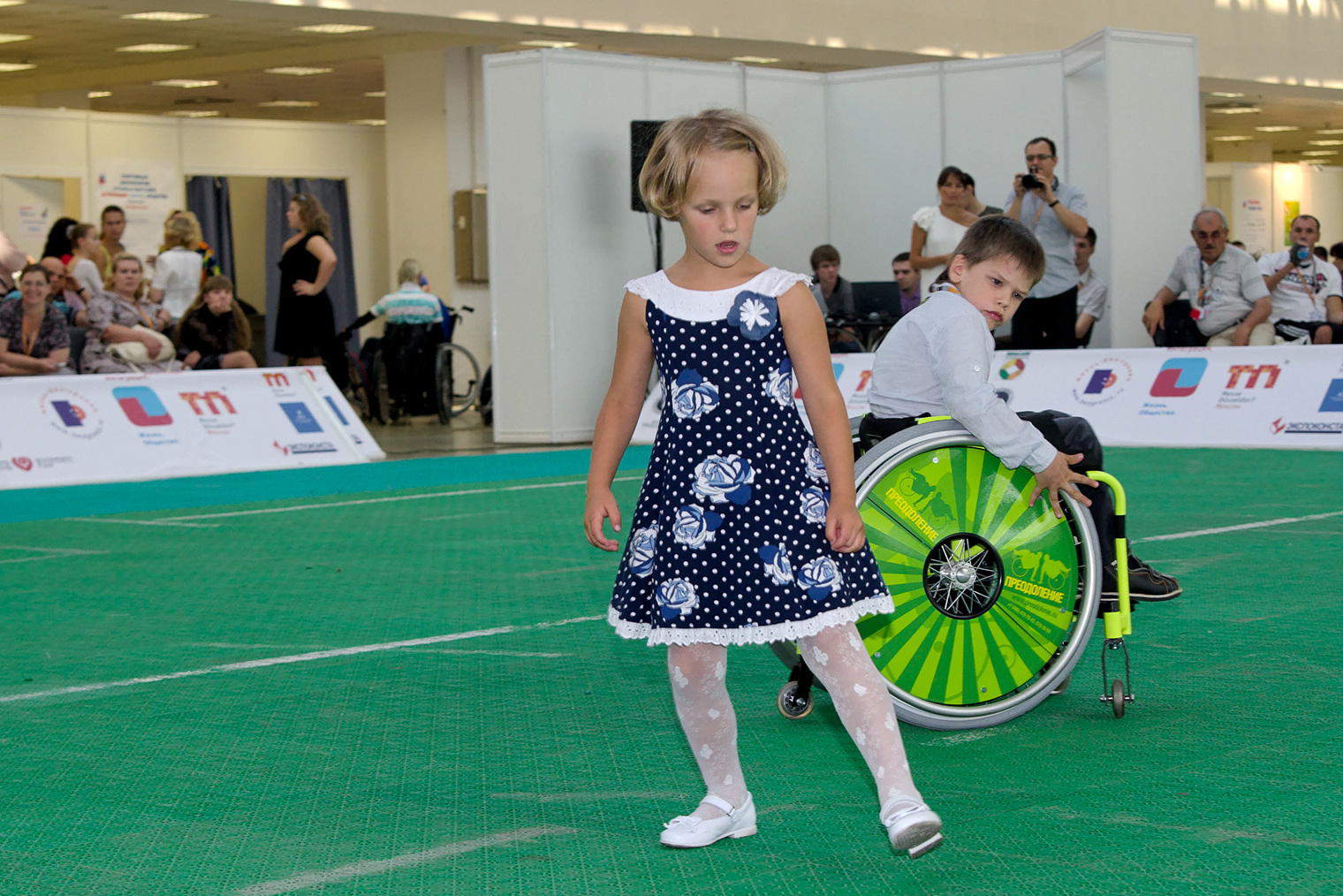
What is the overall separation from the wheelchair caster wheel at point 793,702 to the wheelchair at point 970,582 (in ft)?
0.16

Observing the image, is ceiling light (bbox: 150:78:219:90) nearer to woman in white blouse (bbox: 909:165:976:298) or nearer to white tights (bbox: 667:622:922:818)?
woman in white blouse (bbox: 909:165:976:298)

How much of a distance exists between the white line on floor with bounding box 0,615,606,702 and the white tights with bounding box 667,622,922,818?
81.2 inches

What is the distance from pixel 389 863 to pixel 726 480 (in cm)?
89

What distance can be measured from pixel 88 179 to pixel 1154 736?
A: 711 inches

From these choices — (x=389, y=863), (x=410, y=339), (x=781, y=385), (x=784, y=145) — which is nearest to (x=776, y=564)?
(x=781, y=385)

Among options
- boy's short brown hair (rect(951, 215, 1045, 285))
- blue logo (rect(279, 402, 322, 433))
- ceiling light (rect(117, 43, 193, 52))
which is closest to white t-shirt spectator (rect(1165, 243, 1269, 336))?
blue logo (rect(279, 402, 322, 433))

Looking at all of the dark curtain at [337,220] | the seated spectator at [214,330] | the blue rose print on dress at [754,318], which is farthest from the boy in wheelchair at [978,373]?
the dark curtain at [337,220]

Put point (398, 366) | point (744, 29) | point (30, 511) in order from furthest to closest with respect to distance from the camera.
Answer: point (744, 29) < point (398, 366) < point (30, 511)

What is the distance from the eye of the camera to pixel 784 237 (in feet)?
47.5

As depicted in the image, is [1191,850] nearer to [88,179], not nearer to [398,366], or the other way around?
[398,366]

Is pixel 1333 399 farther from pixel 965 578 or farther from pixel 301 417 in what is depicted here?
pixel 965 578

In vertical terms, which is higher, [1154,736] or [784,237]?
[784,237]

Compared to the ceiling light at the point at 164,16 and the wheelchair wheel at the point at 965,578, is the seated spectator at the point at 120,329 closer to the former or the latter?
the ceiling light at the point at 164,16

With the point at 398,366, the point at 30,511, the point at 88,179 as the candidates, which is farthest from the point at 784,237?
the point at 88,179
